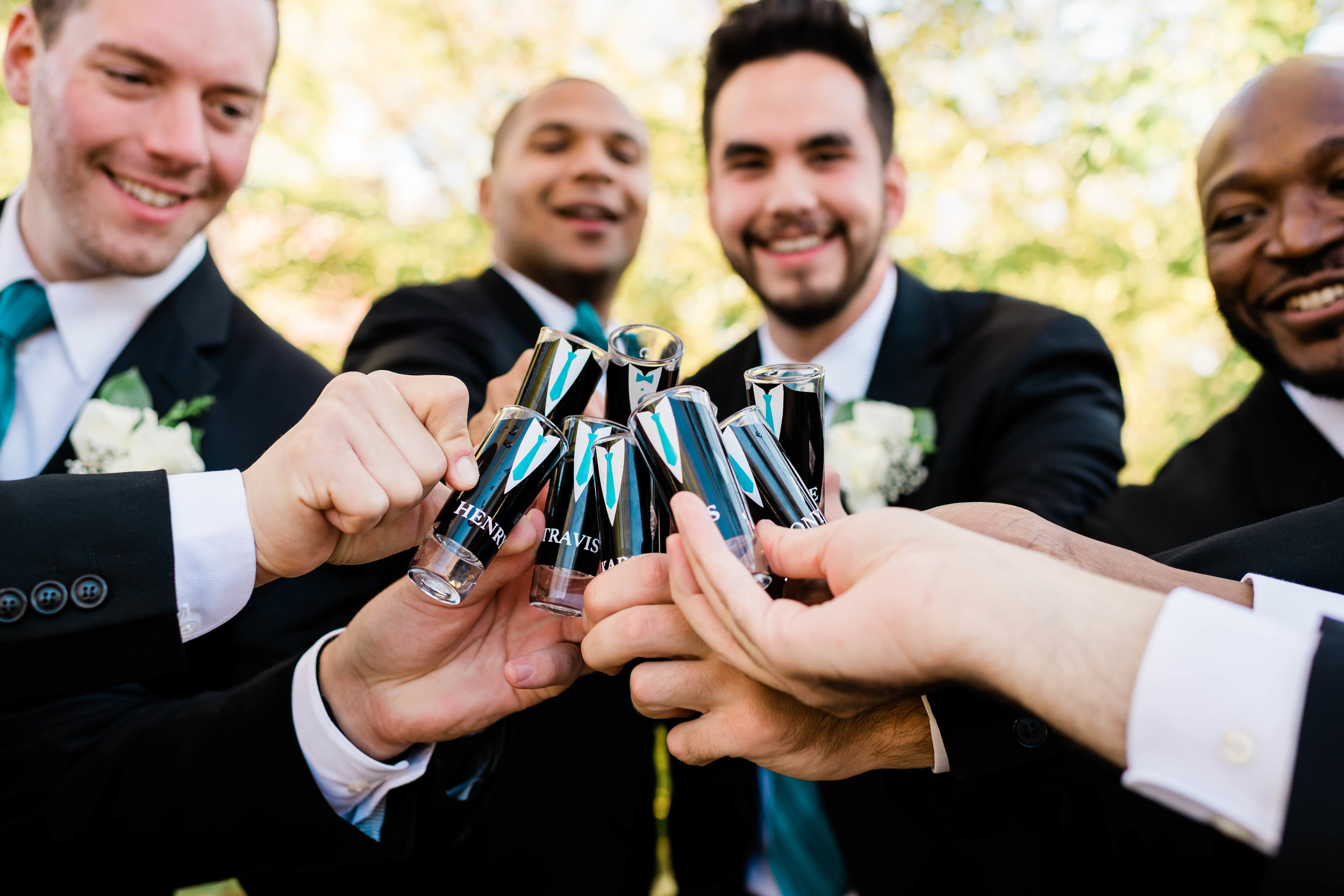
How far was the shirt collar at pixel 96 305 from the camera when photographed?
3.12 m

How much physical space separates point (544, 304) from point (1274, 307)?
318 cm

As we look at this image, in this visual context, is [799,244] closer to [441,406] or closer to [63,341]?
[441,406]

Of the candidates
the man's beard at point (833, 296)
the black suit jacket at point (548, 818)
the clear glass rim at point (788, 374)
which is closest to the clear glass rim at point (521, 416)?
the clear glass rim at point (788, 374)

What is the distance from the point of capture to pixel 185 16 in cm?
315

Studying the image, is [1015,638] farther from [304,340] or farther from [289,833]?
[304,340]

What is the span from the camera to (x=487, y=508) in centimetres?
170

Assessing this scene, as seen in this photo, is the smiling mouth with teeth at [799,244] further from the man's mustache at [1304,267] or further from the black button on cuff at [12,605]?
the black button on cuff at [12,605]

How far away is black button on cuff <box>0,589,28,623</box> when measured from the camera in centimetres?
167

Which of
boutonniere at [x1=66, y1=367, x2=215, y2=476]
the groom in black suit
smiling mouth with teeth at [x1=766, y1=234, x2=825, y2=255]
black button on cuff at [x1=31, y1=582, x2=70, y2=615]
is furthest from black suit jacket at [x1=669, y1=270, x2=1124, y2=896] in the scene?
boutonniere at [x1=66, y1=367, x2=215, y2=476]

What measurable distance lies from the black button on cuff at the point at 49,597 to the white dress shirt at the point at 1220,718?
1815 mm

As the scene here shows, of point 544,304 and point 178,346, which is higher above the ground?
point 544,304

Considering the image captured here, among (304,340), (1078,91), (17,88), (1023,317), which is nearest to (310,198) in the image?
(304,340)

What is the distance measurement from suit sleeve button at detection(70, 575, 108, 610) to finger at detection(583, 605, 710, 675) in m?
0.91

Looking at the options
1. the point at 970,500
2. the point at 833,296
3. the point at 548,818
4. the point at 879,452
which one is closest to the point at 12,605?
the point at 548,818
